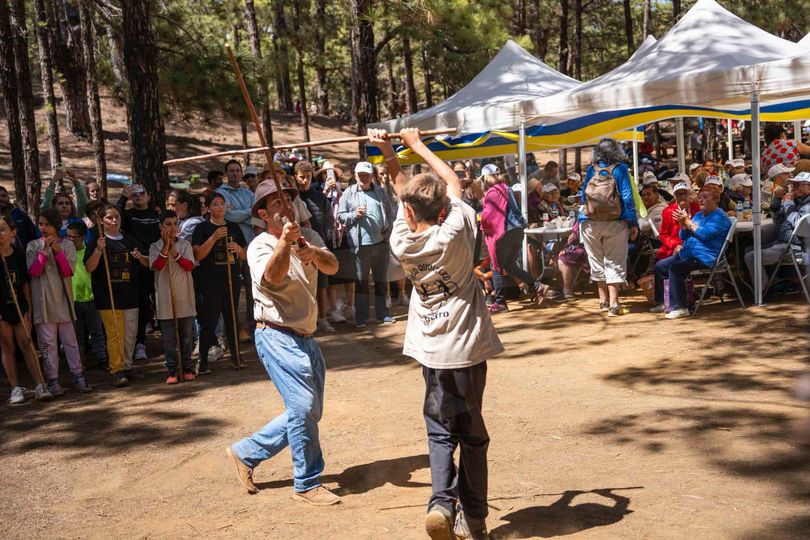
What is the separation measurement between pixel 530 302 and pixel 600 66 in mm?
22445

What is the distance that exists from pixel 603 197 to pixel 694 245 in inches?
40.9

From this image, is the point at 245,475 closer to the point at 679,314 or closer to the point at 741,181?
the point at 679,314

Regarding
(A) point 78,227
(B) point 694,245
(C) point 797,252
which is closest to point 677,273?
(B) point 694,245

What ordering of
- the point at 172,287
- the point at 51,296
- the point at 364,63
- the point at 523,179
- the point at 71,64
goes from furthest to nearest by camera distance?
the point at 71,64 < the point at 364,63 < the point at 523,179 < the point at 172,287 < the point at 51,296

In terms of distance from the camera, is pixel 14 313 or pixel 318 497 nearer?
pixel 318 497

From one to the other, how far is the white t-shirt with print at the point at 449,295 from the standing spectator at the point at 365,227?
19.8 feet

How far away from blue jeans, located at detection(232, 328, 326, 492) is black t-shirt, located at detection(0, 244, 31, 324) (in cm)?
374

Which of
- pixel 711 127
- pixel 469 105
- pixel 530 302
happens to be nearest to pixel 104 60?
pixel 469 105

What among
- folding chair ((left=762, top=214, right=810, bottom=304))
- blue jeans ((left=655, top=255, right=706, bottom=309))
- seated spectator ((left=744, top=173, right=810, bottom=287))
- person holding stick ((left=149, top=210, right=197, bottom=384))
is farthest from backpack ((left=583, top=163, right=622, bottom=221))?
person holding stick ((left=149, top=210, right=197, bottom=384))

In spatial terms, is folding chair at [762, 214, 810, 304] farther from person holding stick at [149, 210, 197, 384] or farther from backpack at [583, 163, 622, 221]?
person holding stick at [149, 210, 197, 384]

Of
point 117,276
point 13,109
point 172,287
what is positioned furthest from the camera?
point 13,109

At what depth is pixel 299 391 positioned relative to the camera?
4824 millimetres

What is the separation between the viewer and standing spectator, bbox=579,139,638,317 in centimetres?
936

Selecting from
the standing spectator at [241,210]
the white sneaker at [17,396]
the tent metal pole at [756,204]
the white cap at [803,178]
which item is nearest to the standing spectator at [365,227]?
the standing spectator at [241,210]
